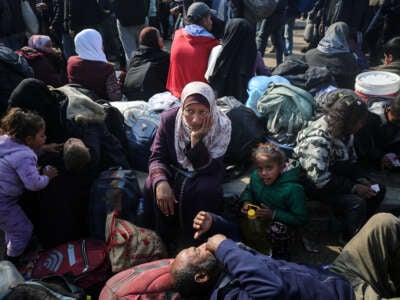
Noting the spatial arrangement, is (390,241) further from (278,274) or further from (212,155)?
(212,155)

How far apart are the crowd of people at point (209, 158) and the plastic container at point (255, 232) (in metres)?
0.04

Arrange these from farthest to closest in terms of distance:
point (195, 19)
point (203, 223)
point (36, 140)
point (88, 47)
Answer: point (195, 19) < point (88, 47) < point (36, 140) < point (203, 223)

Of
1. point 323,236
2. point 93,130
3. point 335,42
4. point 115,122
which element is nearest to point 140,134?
point 115,122

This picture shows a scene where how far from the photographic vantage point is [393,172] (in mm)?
3982

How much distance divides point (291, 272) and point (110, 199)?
1.56 metres

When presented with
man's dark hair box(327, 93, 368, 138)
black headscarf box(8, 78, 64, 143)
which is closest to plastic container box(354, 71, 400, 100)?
man's dark hair box(327, 93, 368, 138)

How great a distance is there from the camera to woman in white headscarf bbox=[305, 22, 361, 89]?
498 cm

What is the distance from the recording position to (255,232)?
3172 millimetres

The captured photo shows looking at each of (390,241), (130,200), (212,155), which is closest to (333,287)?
(390,241)

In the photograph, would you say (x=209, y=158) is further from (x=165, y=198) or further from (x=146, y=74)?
(x=146, y=74)

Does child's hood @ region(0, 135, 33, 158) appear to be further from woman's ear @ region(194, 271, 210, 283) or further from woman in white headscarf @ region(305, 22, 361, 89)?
woman in white headscarf @ region(305, 22, 361, 89)

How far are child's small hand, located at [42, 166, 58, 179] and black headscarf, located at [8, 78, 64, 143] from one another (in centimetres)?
47

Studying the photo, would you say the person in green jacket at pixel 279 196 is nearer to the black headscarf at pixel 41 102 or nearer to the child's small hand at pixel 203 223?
the child's small hand at pixel 203 223

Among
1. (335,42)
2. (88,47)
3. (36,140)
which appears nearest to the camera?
(36,140)
